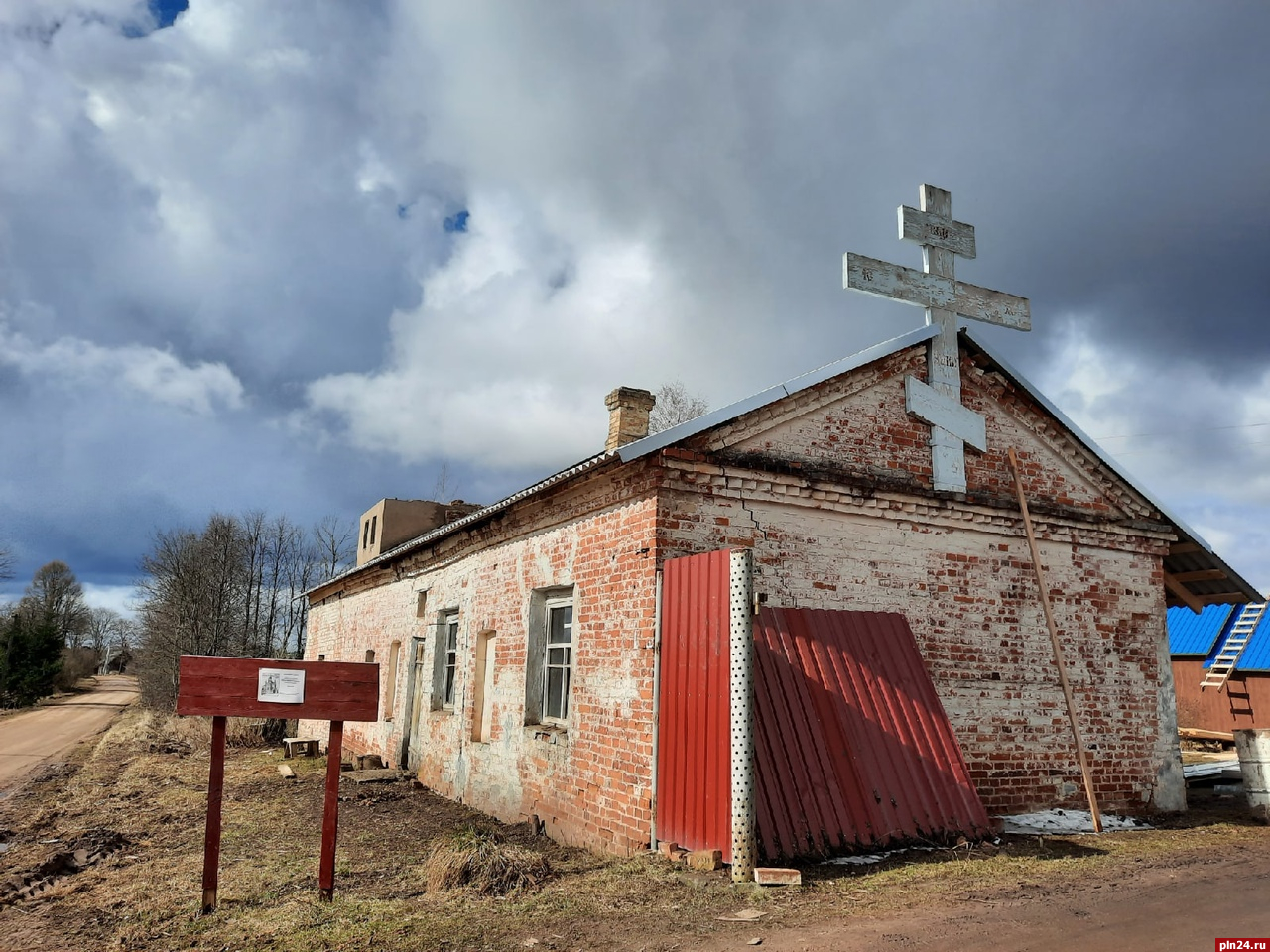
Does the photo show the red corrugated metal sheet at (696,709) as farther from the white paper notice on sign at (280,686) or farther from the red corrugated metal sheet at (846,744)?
the white paper notice on sign at (280,686)

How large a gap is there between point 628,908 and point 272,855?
4191mm

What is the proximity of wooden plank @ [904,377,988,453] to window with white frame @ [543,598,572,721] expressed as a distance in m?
4.36

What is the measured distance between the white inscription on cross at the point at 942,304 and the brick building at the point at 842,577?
185mm

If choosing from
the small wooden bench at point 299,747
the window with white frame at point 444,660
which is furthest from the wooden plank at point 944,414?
the small wooden bench at point 299,747

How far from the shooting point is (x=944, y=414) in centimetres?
950

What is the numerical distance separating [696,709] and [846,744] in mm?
1343

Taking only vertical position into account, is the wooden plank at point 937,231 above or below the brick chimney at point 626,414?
above

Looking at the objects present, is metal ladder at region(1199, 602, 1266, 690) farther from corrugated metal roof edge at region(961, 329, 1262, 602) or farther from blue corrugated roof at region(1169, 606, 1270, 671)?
corrugated metal roof edge at region(961, 329, 1262, 602)

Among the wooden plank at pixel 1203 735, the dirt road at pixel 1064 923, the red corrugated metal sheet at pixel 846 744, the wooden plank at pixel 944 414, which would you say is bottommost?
the wooden plank at pixel 1203 735

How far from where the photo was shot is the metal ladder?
61.0 ft

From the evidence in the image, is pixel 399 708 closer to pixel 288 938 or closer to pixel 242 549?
pixel 288 938

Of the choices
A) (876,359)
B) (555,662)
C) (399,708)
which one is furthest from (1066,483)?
(399,708)

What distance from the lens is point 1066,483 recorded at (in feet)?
33.5

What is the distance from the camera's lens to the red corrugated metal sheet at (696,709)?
6.29 metres
